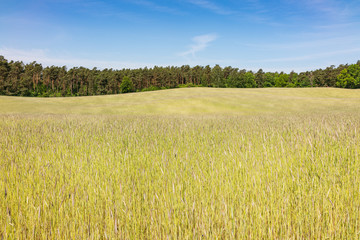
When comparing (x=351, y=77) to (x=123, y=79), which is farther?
(x=123, y=79)

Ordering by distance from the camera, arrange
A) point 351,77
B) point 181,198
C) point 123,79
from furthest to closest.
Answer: point 123,79 → point 351,77 → point 181,198

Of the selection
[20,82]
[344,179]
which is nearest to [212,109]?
[344,179]

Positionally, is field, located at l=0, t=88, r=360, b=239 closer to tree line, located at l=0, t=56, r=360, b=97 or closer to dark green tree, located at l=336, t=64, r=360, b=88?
tree line, located at l=0, t=56, r=360, b=97

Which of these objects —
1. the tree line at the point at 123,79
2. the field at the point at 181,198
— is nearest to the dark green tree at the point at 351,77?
the tree line at the point at 123,79

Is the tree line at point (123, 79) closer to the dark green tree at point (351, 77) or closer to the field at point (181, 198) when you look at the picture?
the dark green tree at point (351, 77)

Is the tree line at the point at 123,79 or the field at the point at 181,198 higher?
the tree line at the point at 123,79

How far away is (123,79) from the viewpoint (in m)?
98.4

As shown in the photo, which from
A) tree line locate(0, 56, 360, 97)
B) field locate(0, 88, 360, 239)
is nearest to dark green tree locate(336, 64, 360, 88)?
tree line locate(0, 56, 360, 97)

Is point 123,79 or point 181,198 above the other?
point 123,79

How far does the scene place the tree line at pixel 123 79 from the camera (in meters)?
91.0

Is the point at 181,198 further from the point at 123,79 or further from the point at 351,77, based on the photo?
the point at 351,77

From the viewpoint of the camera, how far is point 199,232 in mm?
1667

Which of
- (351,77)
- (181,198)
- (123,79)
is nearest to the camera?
(181,198)

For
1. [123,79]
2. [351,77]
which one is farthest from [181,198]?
[351,77]
